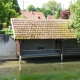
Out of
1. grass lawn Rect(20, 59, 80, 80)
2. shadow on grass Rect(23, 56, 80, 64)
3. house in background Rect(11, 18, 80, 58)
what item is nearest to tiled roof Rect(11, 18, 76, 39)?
house in background Rect(11, 18, 80, 58)

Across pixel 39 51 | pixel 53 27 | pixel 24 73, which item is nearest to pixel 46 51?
pixel 39 51

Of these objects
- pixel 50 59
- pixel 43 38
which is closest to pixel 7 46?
pixel 43 38

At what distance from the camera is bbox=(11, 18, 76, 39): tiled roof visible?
27031mm

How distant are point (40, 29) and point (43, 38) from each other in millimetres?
1497

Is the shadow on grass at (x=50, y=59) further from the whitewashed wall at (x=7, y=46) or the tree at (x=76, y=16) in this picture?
the tree at (x=76, y=16)

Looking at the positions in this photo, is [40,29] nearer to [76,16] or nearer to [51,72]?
[76,16]

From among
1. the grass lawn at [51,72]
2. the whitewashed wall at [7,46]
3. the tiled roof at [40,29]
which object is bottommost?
the grass lawn at [51,72]

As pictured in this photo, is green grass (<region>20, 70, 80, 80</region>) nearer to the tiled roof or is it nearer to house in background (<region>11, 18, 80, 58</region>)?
house in background (<region>11, 18, 80, 58</region>)

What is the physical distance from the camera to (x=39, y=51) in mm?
28266

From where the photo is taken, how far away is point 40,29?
28.1 meters

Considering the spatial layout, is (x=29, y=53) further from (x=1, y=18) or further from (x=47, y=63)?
(x=1, y=18)

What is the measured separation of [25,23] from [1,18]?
33.2ft

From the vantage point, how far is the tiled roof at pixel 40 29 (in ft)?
88.7

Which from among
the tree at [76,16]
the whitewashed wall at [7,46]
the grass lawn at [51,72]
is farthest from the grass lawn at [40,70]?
the tree at [76,16]
